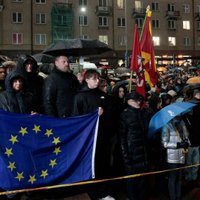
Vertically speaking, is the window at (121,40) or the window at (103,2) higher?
the window at (103,2)

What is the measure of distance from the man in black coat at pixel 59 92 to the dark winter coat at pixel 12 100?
423 millimetres

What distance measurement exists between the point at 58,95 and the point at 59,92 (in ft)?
0.18

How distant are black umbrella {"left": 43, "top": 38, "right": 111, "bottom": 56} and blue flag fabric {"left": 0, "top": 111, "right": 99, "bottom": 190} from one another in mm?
3175

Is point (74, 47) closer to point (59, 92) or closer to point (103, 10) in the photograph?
point (59, 92)

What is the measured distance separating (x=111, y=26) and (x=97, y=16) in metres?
2.62

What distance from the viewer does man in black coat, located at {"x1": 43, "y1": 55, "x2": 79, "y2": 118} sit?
19.8ft

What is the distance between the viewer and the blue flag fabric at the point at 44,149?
5262 mm

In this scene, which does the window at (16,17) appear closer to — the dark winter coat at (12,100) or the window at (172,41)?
the window at (172,41)

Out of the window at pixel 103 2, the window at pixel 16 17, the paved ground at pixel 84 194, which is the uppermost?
the window at pixel 103 2

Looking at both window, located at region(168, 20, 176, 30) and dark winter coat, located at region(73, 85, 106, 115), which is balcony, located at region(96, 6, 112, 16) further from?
dark winter coat, located at region(73, 85, 106, 115)

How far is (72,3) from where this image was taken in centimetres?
5384

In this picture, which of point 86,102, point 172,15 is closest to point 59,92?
point 86,102

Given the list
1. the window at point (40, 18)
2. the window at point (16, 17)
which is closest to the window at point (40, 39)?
the window at point (40, 18)

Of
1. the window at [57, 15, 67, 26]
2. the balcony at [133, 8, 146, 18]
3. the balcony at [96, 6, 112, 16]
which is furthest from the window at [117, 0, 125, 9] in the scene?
the window at [57, 15, 67, 26]
